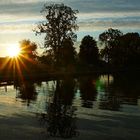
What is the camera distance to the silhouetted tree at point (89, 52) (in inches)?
6601

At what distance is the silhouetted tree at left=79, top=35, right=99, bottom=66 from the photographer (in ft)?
550

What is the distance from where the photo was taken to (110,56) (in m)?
184

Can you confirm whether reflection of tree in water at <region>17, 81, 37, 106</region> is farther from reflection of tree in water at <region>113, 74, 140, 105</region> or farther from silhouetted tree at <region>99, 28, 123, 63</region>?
silhouetted tree at <region>99, 28, 123, 63</region>

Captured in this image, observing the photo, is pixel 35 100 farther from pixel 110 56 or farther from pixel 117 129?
pixel 110 56

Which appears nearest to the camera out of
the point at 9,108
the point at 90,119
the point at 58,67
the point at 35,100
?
the point at 90,119

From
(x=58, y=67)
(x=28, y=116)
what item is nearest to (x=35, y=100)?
(x=28, y=116)

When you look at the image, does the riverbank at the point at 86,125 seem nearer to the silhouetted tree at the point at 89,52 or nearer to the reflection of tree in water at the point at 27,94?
the reflection of tree in water at the point at 27,94

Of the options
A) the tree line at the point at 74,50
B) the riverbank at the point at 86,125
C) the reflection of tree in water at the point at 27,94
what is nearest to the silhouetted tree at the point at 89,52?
the tree line at the point at 74,50

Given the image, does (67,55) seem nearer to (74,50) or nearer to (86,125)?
(74,50)

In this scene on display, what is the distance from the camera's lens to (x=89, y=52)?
16875 cm

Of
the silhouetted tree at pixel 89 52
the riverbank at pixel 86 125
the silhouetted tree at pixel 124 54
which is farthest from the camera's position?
the silhouetted tree at pixel 124 54

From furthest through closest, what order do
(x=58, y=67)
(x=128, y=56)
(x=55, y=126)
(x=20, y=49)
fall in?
(x=128, y=56) < (x=20, y=49) < (x=58, y=67) < (x=55, y=126)

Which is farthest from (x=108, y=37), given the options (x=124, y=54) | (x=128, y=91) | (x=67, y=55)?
(x=128, y=91)

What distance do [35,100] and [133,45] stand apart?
149 m
